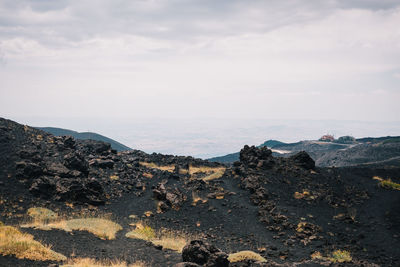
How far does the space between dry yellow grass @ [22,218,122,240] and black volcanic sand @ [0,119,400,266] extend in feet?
2.55

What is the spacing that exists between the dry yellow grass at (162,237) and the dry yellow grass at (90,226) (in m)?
1.48

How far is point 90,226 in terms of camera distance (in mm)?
20766

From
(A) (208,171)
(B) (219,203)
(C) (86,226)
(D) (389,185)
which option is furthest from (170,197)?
(D) (389,185)

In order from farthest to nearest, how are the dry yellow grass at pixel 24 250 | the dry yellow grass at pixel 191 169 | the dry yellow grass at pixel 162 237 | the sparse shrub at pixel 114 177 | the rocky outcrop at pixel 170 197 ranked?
1. the dry yellow grass at pixel 191 169
2. the sparse shrub at pixel 114 177
3. the rocky outcrop at pixel 170 197
4. the dry yellow grass at pixel 162 237
5. the dry yellow grass at pixel 24 250

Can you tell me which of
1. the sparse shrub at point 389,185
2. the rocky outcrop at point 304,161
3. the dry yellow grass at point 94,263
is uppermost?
the rocky outcrop at point 304,161

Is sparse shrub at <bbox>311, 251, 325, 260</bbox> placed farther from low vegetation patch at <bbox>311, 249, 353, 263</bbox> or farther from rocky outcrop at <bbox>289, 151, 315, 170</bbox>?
rocky outcrop at <bbox>289, 151, 315, 170</bbox>

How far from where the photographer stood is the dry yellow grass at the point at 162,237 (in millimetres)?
18578

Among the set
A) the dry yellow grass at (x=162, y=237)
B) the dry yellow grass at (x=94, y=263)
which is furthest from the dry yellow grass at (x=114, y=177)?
the dry yellow grass at (x=94, y=263)

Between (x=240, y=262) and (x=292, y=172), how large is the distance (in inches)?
964

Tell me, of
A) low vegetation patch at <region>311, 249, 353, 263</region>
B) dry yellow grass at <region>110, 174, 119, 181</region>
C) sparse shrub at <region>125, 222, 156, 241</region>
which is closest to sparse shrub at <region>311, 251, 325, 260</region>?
low vegetation patch at <region>311, 249, 353, 263</region>

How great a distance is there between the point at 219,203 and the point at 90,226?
1432cm

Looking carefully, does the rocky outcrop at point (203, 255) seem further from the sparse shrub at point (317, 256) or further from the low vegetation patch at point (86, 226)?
the low vegetation patch at point (86, 226)

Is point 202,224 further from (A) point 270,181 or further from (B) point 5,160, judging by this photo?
(B) point 5,160

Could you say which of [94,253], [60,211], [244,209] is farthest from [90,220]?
[244,209]
